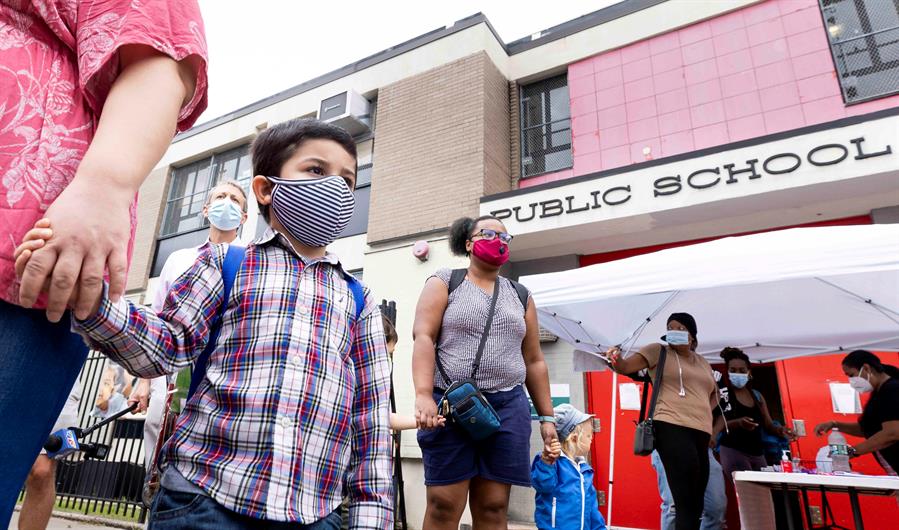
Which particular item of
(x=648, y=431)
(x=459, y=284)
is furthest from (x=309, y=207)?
(x=648, y=431)

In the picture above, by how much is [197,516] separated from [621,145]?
8.38m

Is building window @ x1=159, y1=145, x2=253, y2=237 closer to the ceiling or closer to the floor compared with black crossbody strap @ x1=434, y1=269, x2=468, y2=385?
closer to the ceiling

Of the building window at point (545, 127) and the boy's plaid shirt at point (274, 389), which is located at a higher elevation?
the building window at point (545, 127)

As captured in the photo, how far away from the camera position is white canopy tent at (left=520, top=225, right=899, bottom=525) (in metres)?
3.73

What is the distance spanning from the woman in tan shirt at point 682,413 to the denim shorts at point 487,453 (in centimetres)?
169

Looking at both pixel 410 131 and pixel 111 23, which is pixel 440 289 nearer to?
pixel 111 23

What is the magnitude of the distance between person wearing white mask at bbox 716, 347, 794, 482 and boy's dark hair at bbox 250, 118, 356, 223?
5.51 meters

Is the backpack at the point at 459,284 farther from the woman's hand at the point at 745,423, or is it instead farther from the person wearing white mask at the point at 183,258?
the woman's hand at the point at 745,423

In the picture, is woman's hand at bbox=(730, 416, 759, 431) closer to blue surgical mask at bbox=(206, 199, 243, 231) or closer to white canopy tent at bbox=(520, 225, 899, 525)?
white canopy tent at bbox=(520, 225, 899, 525)

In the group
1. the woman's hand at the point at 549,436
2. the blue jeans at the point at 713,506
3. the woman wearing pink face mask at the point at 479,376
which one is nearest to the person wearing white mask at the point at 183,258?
the woman wearing pink face mask at the point at 479,376

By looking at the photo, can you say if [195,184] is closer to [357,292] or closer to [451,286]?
[451,286]

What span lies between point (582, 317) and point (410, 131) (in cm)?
561

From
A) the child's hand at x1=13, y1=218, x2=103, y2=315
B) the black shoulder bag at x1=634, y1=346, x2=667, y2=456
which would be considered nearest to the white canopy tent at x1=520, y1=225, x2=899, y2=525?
the black shoulder bag at x1=634, y1=346, x2=667, y2=456

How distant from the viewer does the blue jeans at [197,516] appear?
1.13 meters
